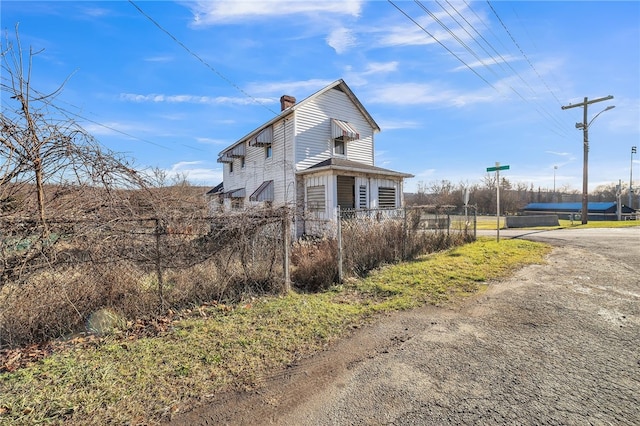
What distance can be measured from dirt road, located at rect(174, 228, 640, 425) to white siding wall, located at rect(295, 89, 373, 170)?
1107cm

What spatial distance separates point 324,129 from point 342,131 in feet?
3.33

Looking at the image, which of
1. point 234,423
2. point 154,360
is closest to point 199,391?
point 234,423

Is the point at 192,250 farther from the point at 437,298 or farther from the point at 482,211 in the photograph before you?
the point at 482,211

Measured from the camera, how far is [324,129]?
15.6 meters

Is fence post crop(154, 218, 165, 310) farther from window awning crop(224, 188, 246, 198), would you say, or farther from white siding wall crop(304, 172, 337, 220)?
window awning crop(224, 188, 246, 198)

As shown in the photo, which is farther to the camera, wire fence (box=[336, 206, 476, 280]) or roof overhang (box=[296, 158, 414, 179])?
roof overhang (box=[296, 158, 414, 179])

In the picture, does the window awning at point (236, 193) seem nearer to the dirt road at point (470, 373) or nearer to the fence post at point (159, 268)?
the fence post at point (159, 268)

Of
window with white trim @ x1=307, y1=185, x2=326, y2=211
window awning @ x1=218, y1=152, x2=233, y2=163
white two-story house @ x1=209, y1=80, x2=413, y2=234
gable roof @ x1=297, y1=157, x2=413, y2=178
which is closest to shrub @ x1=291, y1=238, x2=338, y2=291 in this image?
white two-story house @ x1=209, y1=80, x2=413, y2=234

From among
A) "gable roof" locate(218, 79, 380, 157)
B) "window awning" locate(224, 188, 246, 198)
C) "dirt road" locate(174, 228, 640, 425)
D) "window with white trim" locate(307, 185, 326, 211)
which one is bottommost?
"dirt road" locate(174, 228, 640, 425)

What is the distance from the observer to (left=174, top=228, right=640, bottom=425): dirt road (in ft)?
8.16

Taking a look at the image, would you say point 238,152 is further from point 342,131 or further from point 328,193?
point 328,193

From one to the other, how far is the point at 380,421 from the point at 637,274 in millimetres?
8122

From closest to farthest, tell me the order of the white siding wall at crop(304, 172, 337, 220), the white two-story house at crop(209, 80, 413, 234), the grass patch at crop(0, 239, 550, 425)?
the grass patch at crop(0, 239, 550, 425)
the white siding wall at crop(304, 172, 337, 220)
the white two-story house at crop(209, 80, 413, 234)

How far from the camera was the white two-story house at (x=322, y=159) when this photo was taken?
13742 millimetres
